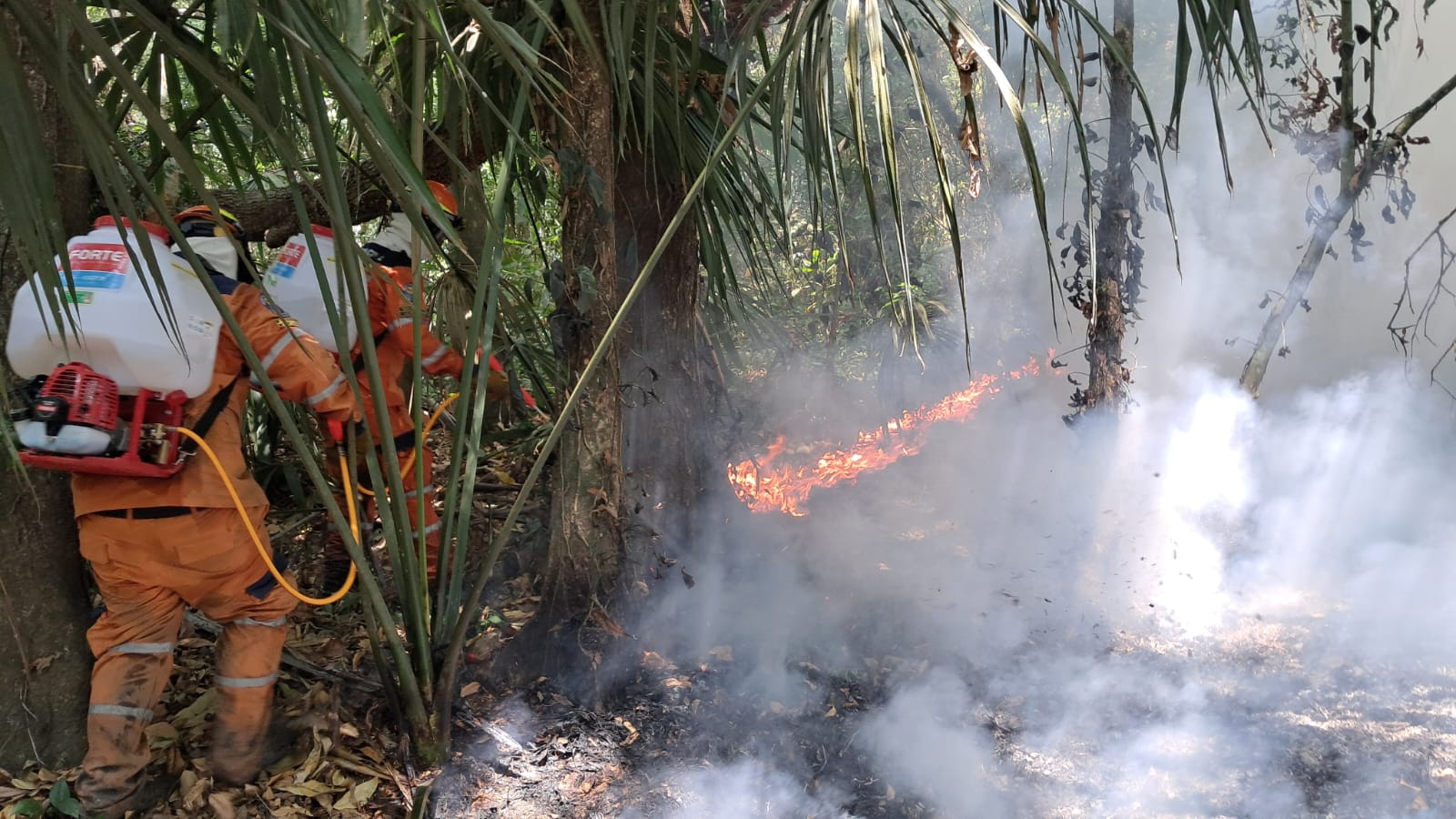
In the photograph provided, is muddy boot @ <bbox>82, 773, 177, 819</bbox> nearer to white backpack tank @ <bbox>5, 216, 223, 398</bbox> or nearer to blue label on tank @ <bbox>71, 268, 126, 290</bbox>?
white backpack tank @ <bbox>5, 216, 223, 398</bbox>

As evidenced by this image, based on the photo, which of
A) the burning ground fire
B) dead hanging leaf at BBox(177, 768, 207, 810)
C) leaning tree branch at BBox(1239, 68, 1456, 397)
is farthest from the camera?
the burning ground fire

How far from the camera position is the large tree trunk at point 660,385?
3.48 m

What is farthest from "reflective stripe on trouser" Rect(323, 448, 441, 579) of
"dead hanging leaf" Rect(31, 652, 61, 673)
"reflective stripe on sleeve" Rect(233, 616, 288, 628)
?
"dead hanging leaf" Rect(31, 652, 61, 673)

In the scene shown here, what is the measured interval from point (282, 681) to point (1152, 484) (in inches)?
161

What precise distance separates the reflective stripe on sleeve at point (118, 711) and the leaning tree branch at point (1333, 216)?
14.8ft

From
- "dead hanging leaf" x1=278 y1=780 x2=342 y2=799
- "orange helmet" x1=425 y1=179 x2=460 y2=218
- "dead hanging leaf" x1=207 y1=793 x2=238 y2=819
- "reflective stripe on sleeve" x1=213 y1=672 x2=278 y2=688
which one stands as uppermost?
"orange helmet" x1=425 y1=179 x2=460 y2=218

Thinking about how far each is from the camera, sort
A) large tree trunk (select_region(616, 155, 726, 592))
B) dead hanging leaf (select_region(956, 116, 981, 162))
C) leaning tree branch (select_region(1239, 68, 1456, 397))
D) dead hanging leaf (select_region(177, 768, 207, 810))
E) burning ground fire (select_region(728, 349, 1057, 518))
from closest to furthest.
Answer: dead hanging leaf (select_region(956, 116, 981, 162))
dead hanging leaf (select_region(177, 768, 207, 810))
large tree trunk (select_region(616, 155, 726, 592))
leaning tree branch (select_region(1239, 68, 1456, 397))
burning ground fire (select_region(728, 349, 1057, 518))

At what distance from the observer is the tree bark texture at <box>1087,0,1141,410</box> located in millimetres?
4004

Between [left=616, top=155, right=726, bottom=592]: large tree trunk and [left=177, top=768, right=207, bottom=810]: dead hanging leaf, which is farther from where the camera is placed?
[left=616, top=155, right=726, bottom=592]: large tree trunk

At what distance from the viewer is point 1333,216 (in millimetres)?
4230

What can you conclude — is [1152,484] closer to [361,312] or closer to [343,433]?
[343,433]

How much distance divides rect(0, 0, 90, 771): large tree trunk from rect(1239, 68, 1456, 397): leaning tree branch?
14.8 ft

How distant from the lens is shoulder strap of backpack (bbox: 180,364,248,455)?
2.45 meters

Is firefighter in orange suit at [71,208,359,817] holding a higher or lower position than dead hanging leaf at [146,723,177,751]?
higher
